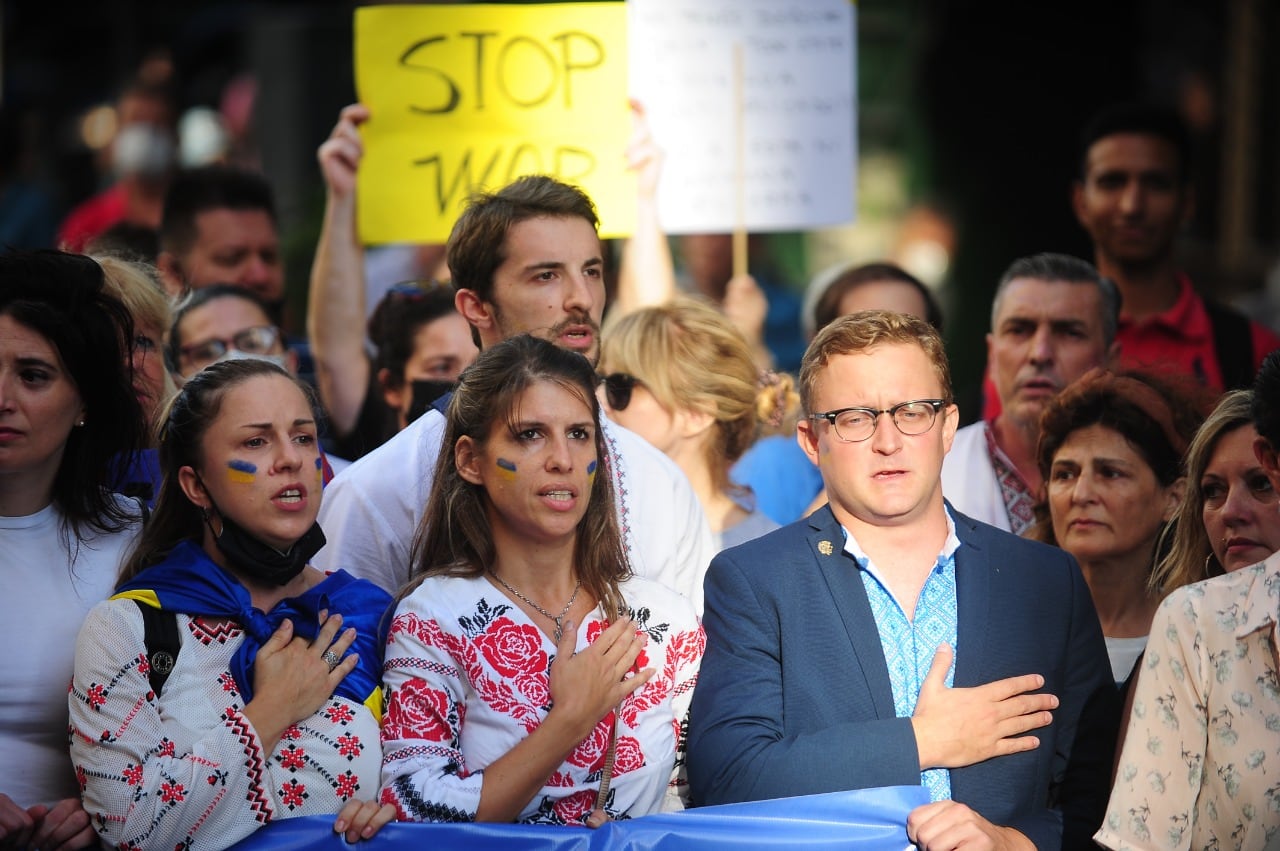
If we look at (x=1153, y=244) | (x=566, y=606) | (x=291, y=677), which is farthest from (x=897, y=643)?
(x=1153, y=244)

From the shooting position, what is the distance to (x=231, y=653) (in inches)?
136

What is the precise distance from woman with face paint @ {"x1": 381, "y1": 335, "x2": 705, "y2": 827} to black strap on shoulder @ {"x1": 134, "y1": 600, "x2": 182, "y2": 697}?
0.43 m

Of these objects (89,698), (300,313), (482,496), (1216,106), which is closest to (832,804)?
(482,496)

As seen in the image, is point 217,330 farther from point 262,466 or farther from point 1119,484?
point 1119,484

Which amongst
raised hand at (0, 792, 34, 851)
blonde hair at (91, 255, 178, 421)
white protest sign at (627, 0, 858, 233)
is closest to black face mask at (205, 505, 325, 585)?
raised hand at (0, 792, 34, 851)

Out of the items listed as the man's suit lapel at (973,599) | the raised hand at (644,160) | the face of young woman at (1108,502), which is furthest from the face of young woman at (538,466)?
the raised hand at (644,160)

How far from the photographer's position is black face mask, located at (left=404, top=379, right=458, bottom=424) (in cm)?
491

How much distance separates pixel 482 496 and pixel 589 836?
0.81m

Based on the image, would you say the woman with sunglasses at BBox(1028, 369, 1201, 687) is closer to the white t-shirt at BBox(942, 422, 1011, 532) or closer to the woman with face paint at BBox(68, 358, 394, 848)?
the white t-shirt at BBox(942, 422, 1011, 532)

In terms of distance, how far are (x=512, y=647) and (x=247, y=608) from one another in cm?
55

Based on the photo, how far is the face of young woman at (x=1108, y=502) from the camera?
14.2 ft

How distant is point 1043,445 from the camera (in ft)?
14.9

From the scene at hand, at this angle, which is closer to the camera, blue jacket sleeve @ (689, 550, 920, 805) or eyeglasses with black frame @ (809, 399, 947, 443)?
blue jacket sleeve @ (689, 550, 920, 805)

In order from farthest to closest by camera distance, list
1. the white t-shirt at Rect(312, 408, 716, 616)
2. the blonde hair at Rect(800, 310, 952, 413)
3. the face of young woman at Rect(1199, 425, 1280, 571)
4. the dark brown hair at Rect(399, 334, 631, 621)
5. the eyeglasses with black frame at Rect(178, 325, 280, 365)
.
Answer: the eyeglasses with black frame at Rect(178, 325, 280, 365), the white t-shirt at Rect(312, 408, 716, 616), the face of young woman at Rect(1199, 425, 1280, 571), the dark brown hair at Rect(399, 334, 631, 621), the blonde hair at Rect(800, 310, 952, 413)
